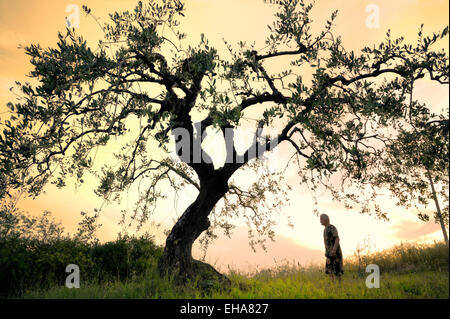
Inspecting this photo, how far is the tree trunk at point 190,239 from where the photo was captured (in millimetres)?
11445

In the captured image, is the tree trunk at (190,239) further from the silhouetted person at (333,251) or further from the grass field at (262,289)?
the silhouetted person at (333,251)

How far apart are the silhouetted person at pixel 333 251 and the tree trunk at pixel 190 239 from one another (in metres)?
4.10

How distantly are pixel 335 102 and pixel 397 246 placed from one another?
12.4m

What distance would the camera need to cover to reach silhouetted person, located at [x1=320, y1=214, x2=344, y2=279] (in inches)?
449

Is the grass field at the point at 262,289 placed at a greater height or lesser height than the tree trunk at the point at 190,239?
lesser

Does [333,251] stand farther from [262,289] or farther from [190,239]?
[190,239]

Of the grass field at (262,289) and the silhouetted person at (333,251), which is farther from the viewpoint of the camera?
the silhouetted person at (333,251)

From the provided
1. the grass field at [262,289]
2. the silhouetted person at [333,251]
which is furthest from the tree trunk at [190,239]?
the silhouetted person at [333,251]

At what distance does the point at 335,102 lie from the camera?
9547mm

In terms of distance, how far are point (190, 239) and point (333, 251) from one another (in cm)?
552

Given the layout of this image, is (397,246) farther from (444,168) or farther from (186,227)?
(186,227)

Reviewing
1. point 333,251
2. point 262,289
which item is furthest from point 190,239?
point 333,251

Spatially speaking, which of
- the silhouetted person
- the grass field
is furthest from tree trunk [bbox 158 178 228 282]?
the silhouetted person

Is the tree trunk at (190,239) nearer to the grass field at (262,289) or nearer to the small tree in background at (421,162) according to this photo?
the grass field at (262,289)
